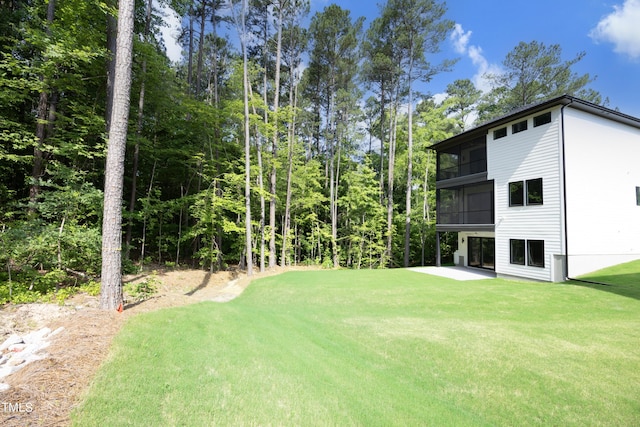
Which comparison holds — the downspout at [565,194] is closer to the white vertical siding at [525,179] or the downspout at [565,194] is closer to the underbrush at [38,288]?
the white vertical siding at [525,179]

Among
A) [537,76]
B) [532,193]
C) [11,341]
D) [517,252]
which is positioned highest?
[537,76]

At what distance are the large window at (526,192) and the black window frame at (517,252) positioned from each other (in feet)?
5.14

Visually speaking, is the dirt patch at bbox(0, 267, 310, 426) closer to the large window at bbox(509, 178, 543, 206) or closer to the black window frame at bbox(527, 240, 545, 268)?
the black window frame at bbox(527, 240, 545, 268)

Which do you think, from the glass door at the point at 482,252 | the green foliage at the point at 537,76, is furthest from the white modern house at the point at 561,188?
the green foliage at the point at 537,76

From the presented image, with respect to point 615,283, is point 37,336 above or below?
below

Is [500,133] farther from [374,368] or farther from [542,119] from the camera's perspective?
[374,368]

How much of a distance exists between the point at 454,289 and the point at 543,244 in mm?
4268

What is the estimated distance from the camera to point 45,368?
2941 millimetres

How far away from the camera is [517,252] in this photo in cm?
1148

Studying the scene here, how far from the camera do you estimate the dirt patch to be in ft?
7.68

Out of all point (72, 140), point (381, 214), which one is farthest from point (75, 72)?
point (381, 214)

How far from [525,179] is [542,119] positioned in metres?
2.35


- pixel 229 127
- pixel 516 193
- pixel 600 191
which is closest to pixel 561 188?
pixel 516 193

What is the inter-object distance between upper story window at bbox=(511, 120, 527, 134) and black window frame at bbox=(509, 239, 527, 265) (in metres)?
4.59
